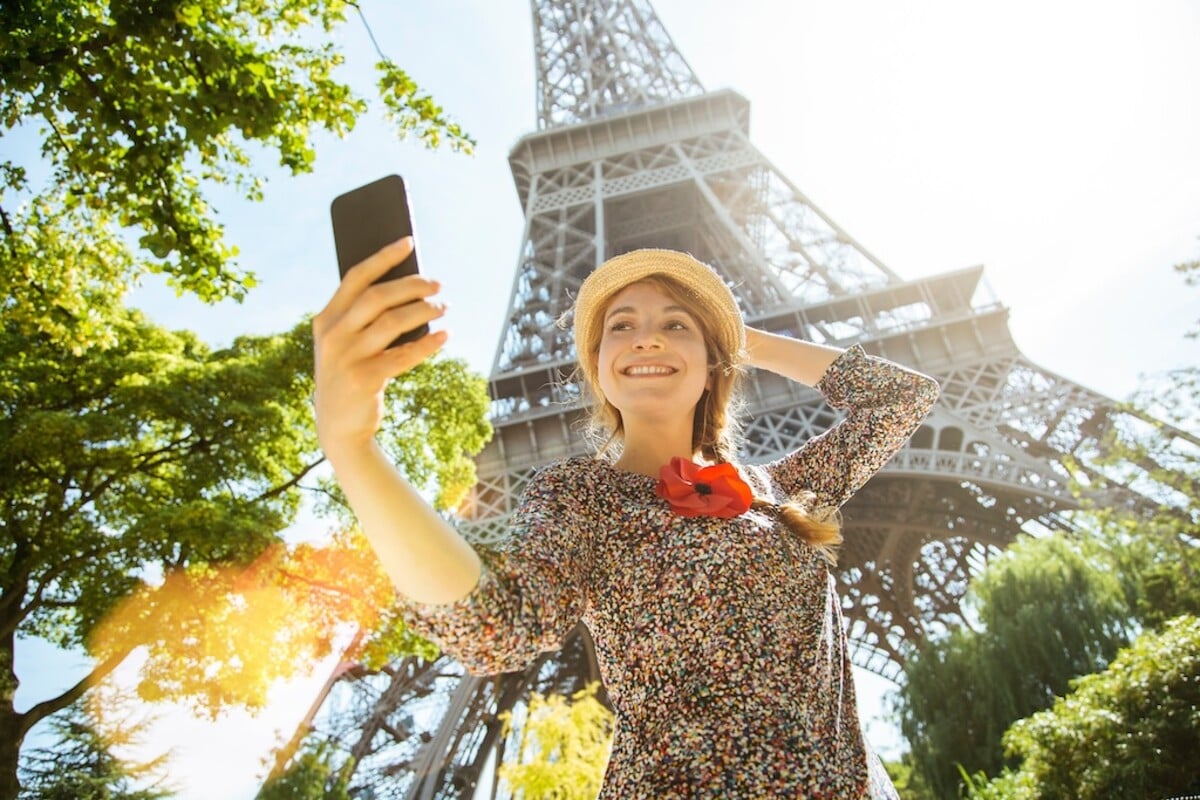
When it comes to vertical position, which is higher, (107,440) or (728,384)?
(107,440)

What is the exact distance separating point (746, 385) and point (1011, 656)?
6.37 m

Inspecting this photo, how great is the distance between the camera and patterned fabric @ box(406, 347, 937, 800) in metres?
1.15

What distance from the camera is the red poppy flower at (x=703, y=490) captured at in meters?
1.47

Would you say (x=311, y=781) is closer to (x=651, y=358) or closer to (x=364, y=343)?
(x=651, y=358)

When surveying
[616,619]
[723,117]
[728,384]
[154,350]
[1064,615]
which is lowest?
[616,619]

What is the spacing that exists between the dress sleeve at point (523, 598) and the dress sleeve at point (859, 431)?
76 centimetres

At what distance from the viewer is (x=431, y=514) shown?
99 centimetres

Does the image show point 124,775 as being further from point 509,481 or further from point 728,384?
point 728,384

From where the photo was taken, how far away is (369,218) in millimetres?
1037

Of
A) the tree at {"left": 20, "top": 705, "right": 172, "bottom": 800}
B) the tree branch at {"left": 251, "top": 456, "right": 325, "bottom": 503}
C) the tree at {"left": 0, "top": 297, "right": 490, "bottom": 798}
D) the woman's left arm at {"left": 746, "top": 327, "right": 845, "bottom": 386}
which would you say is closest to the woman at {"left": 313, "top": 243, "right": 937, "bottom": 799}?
the woman's left arm at {"left": 746, "top": 327, "right": 845, "bottom": 386}

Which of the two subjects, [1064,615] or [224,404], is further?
[1064,615]

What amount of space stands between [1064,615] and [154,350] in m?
13.7

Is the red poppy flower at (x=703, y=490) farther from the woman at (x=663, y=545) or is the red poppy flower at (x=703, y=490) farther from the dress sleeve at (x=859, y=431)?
the dress sleeve at (x=859, y=431)

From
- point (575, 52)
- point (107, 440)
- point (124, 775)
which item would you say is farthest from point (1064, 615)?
point (575, 52)
